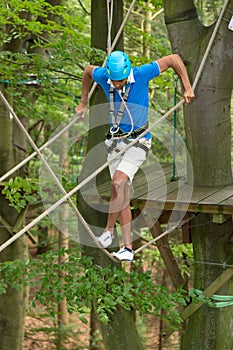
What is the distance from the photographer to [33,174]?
9.09 meters

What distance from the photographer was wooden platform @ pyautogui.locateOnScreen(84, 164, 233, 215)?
3.72m

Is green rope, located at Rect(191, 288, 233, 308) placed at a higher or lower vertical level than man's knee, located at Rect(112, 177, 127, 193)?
lower

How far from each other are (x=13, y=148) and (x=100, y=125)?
2194 mm

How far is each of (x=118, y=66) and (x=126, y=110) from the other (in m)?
0.33

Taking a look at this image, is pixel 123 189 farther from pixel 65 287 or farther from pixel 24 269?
pixel 24 269

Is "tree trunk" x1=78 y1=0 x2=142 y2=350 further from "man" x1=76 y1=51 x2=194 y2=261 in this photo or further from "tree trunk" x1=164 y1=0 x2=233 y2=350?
"man" x1=76 y1=51 x2=194 y2=261

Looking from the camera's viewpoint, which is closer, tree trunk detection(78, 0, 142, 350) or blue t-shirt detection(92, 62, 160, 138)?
blue t-shirt detection(92, 62, 160, 138)

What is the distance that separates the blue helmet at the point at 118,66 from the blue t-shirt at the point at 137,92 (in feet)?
0.45

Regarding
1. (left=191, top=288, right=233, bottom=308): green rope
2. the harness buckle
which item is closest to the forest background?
(left=191, top=288, right=233, bottom=308): green rope

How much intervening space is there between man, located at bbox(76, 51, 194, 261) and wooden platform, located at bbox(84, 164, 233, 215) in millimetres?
352

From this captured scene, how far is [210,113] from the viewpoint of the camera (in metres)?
4.28

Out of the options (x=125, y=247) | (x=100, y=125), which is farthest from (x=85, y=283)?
(x=100, y=125)


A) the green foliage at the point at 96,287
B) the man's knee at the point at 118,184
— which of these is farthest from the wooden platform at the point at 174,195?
the green foliage at the point at 96,287

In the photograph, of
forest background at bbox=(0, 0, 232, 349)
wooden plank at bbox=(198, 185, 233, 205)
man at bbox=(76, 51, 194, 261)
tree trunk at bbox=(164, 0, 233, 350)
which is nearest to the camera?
man at bbox=(76, 51, 194, 261)
